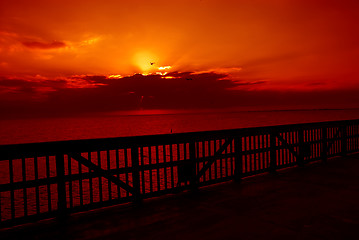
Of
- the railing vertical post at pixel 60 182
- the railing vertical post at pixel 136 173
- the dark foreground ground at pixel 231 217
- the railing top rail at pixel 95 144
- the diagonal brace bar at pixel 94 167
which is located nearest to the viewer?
the dark foreground ground at pixel 231 217

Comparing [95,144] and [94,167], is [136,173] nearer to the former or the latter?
[94,167]

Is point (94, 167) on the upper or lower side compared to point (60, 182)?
upper

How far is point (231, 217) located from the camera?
5.23 m

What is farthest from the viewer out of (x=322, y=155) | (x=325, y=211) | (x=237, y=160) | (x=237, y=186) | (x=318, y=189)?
(x=322, y=155)

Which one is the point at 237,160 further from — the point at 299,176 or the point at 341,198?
the point at 341,198

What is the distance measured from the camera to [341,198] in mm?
6152

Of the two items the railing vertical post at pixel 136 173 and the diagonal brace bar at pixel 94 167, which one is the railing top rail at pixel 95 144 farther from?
the railing vertical post at pixel 136 173

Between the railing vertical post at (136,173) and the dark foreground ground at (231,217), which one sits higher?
the railing vertical post at (136,173)

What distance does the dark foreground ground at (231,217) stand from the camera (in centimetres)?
454

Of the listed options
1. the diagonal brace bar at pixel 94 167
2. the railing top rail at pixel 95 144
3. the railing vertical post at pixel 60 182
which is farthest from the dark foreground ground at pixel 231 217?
the railing top rail at pixel 95 144

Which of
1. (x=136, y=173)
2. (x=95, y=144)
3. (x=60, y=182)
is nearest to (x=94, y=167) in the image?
(x=95, y=144)

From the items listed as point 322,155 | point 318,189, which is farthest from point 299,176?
point 322,155

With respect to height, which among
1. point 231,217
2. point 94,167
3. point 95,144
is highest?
point 95,144

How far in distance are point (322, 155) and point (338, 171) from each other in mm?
1905
